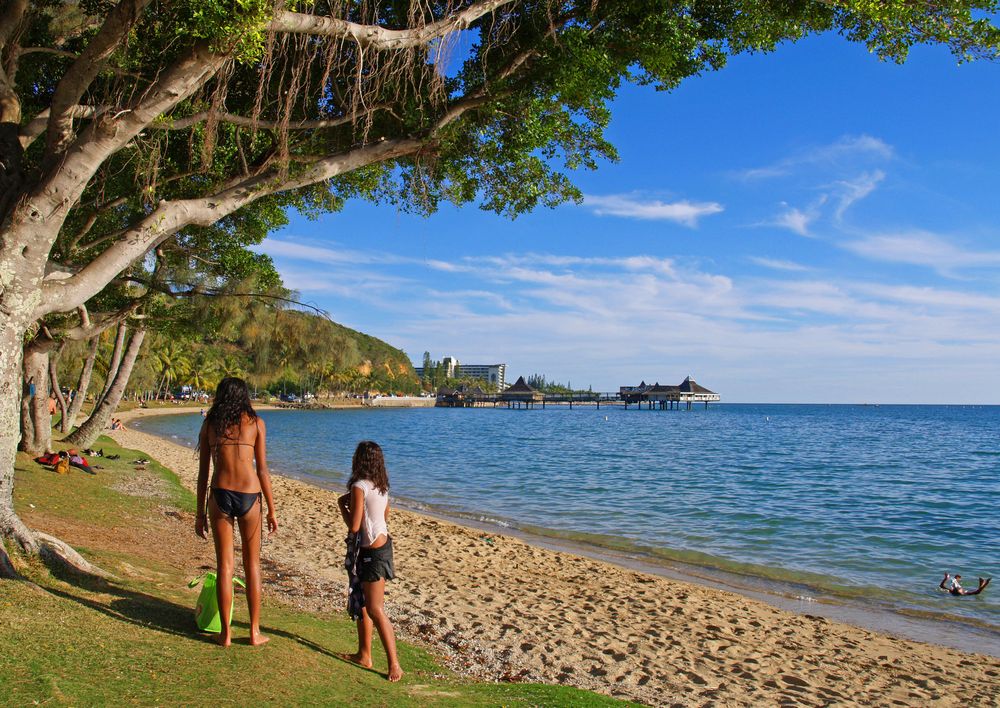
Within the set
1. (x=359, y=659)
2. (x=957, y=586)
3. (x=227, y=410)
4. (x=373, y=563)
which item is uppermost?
(x=227, y=410)

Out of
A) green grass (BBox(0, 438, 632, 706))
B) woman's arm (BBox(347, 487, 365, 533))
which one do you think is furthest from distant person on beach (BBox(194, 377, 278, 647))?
woman's arm (BBox(347, 487, 365, 533))

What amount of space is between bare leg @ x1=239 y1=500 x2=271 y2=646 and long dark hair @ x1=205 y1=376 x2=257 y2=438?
0.51 metres

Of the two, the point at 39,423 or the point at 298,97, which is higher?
the point at 298,97

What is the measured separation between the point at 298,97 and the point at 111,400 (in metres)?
12.0

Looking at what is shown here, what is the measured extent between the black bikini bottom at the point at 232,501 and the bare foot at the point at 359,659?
1.24 meters

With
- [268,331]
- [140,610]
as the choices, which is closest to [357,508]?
[140,610]

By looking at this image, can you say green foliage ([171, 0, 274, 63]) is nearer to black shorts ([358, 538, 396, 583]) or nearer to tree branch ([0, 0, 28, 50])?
tree branch ([0, 0, 28, 50])

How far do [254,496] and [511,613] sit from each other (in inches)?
182

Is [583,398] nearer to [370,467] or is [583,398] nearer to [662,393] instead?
[662,393]

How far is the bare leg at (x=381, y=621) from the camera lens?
14.9ft

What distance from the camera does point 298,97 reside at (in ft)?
26.5

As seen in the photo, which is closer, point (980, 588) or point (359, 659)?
point (359, 659)

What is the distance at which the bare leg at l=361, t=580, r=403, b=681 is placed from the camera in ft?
14.9

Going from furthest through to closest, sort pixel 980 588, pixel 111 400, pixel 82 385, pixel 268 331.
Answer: pixel 82 385
pixel 111 400
pixel 268 331
pixel 980 588
